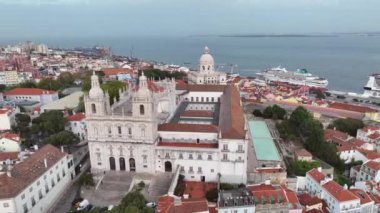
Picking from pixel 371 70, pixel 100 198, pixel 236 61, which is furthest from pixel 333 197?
pixel 236 61

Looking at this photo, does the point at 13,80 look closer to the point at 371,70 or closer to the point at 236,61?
the point at 236,61

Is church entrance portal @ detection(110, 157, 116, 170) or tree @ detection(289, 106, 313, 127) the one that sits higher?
tree @ detection(289, 106, 313, 127)

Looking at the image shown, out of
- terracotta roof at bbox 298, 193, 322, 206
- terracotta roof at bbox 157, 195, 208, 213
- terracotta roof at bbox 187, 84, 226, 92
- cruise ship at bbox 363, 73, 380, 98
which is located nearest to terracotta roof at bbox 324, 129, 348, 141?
terracotta roof at bbox 298, 193, 322, 206

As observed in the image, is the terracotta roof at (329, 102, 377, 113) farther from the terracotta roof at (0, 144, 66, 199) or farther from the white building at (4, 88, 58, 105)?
the white building at (4, 88, 58, 105)

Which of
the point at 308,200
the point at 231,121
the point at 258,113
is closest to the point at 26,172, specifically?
the point at 231,121

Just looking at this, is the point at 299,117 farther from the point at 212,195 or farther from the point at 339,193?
the point at 212,195

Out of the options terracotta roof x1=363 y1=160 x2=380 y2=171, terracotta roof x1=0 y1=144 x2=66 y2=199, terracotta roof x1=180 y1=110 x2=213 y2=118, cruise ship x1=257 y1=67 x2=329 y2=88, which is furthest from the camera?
cruise ship x1=257 y1=67 x2=329 y2=88

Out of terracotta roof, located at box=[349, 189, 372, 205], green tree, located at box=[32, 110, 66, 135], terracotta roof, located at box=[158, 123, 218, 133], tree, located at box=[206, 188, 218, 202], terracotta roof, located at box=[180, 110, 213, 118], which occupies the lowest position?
tree, located at box=[206, 188, 218, 202]

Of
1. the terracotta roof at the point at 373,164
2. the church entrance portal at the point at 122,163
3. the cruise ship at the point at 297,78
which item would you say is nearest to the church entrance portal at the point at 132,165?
the church entrance portal at the point at 122,163
